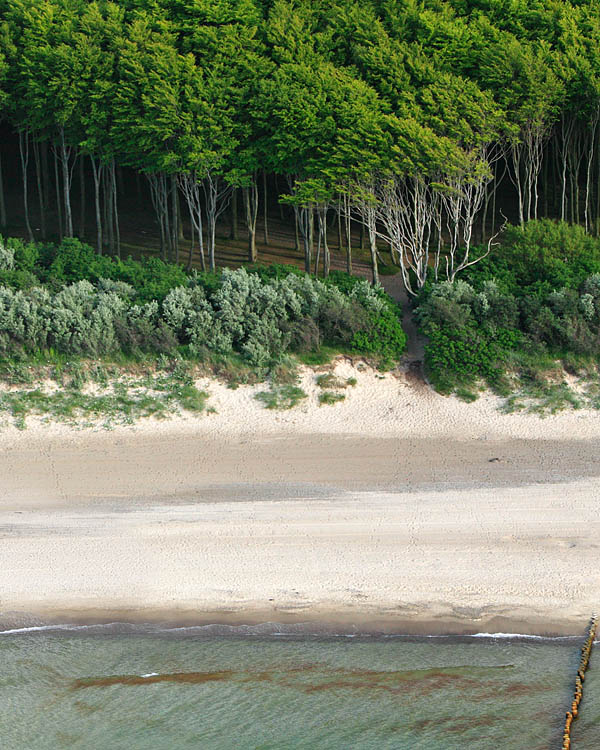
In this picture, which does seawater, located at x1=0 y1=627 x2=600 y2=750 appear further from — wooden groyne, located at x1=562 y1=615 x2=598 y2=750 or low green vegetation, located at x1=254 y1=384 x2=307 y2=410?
low green vegetation, located at x1=254 y1=384 x2=307 y2=410

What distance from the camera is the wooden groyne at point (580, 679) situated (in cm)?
1176

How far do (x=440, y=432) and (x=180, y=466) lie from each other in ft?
19.1

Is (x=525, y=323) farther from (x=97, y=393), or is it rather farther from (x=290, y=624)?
(x=290, y=624)

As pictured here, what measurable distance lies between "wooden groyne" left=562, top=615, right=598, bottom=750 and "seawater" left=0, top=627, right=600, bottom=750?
10cm

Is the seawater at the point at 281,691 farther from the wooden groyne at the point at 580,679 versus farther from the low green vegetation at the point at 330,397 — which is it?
the low green vegetation at the point at 330,397

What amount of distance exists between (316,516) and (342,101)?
50.6ft

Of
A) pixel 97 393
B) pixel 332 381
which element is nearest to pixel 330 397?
pixel 332 381

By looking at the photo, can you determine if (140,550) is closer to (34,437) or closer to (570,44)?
(34,437)

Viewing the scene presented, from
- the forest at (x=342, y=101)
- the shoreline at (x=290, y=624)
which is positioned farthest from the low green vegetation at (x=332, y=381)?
the shoreline at (x=290, y=624)

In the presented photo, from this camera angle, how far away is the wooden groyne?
11.8 m

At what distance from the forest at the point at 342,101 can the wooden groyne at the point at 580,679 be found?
1134 cm

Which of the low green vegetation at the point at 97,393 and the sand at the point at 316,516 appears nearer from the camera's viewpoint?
the sand at the point at 316,516

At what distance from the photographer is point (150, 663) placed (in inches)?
515

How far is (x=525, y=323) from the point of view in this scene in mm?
23047
